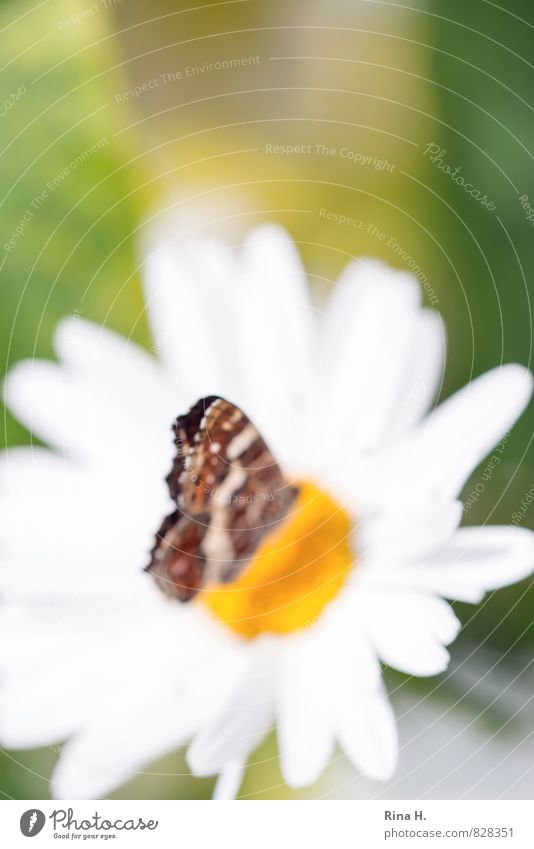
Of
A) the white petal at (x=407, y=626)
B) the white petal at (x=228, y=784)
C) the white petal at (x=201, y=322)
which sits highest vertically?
the white petal at (x=201, y=322)

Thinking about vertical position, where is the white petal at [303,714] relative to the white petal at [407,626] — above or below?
below

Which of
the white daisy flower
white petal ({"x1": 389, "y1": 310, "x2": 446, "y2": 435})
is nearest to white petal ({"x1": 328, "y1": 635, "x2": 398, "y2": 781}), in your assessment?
the white daisy flower

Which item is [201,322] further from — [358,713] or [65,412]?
[358,713]

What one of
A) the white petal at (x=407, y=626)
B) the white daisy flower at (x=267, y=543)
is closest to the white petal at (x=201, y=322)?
the white daisy flower at (x=267, y=543)

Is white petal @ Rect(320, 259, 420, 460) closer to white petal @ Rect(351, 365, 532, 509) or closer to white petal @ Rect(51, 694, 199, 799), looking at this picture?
white petal @ Rect(351, 365, 532, 509)

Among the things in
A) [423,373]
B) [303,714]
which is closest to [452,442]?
[423,373]

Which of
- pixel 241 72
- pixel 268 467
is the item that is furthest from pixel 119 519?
pixel 241 72

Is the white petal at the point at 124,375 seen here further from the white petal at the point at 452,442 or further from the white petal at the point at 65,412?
the white petal at the point at 452,442
